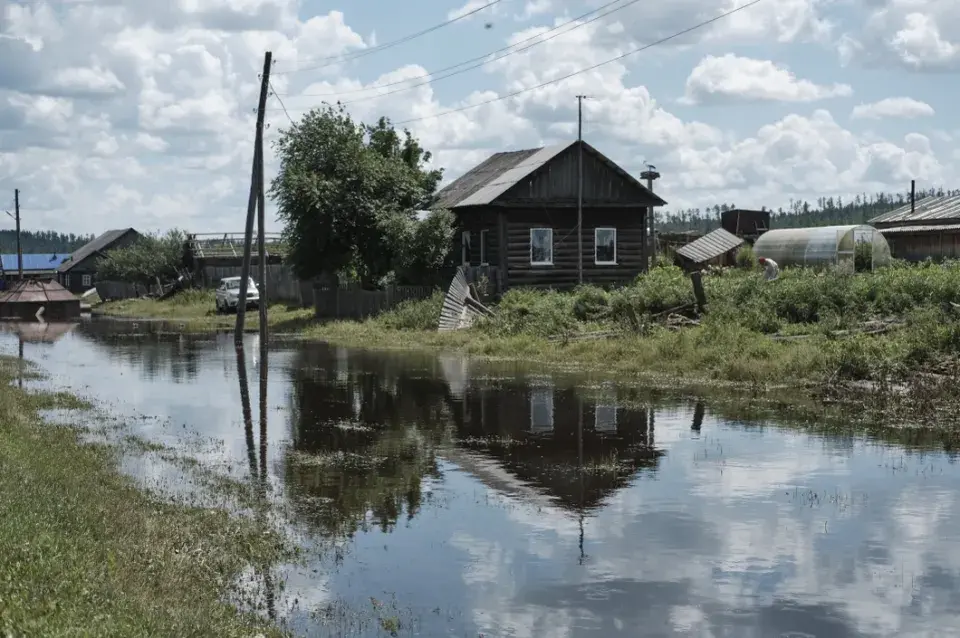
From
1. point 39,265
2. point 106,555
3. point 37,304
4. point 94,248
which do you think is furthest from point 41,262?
point 106,555

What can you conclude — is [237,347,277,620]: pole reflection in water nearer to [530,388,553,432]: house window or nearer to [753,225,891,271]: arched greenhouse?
[530,388,553,432]: house window

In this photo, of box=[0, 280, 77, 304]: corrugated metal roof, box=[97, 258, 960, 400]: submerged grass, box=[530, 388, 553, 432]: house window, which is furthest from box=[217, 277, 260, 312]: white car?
box=[530, 388, 553, 432]: house window

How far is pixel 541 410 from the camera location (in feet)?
70.2

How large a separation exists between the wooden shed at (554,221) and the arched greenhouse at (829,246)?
777 centimetres

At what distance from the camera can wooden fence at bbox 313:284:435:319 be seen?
42500mm

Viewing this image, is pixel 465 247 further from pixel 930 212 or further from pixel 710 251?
pixel 930 212

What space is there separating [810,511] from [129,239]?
102654 millimetres

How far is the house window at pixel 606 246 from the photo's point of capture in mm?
44594

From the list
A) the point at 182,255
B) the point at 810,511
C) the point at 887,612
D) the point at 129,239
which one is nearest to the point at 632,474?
the point at 810,511

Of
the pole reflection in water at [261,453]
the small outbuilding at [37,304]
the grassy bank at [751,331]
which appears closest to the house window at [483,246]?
the grassy bank at [751,331]

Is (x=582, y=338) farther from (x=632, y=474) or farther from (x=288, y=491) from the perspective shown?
(x=288, y=491)

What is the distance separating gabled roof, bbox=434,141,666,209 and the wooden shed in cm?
6

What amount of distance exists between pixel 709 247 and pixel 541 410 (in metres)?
35.0

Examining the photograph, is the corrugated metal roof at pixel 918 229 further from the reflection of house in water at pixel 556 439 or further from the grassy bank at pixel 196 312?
the reflection of house in water at pixel 556 439
